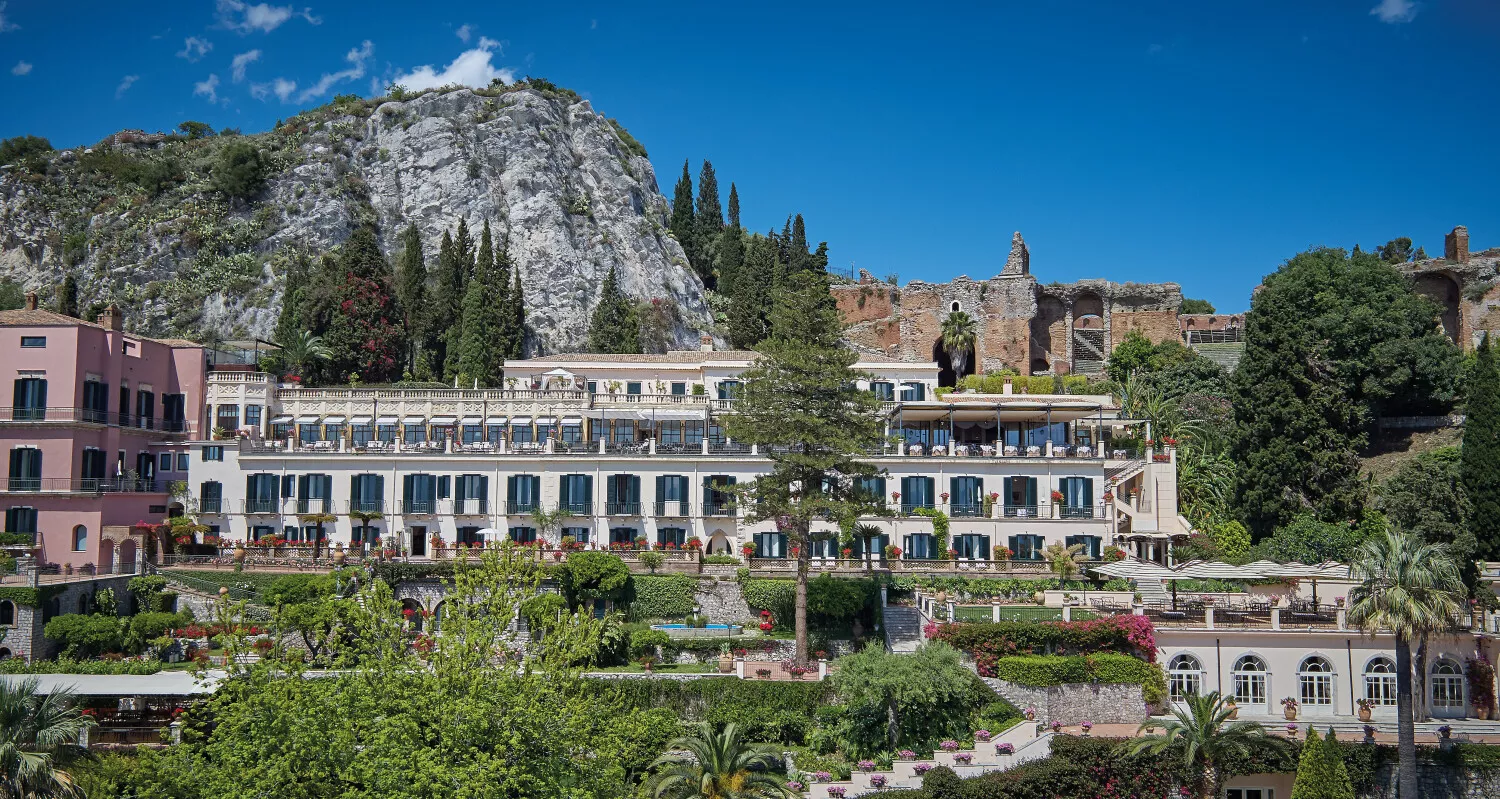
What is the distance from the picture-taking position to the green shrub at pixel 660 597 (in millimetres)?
43656

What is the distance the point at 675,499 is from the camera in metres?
50.1

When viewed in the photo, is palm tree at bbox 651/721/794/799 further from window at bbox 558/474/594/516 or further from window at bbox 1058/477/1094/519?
window at bbox 1058/477/1094/519

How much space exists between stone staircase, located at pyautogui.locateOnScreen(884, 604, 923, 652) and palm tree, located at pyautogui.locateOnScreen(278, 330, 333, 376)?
40.2m

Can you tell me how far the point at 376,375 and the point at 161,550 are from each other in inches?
952

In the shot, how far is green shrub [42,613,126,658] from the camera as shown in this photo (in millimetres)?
39156

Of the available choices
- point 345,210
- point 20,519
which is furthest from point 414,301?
point 345,210

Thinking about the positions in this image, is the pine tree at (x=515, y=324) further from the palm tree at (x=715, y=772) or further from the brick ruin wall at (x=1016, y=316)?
the palm tree at (x=715, y=772)

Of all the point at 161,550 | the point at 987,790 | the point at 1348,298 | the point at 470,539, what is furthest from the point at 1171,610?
the point at 161,550

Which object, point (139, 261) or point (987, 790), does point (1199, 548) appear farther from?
point (139, 261)

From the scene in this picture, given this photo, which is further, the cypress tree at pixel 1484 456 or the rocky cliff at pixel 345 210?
the rocky cliff at pixel 345 210

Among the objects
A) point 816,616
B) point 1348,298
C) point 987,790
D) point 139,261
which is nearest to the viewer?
point 987,790

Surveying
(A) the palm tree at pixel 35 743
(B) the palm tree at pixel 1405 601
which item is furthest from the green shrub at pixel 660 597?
(B) the palm tree at pixel 1405 601

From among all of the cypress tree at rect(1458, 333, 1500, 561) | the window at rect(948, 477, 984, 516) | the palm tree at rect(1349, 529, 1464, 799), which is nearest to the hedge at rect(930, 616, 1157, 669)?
the palm tree at rect(1349, 529, 1464, 799)

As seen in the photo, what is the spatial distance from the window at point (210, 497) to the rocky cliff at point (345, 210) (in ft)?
143
